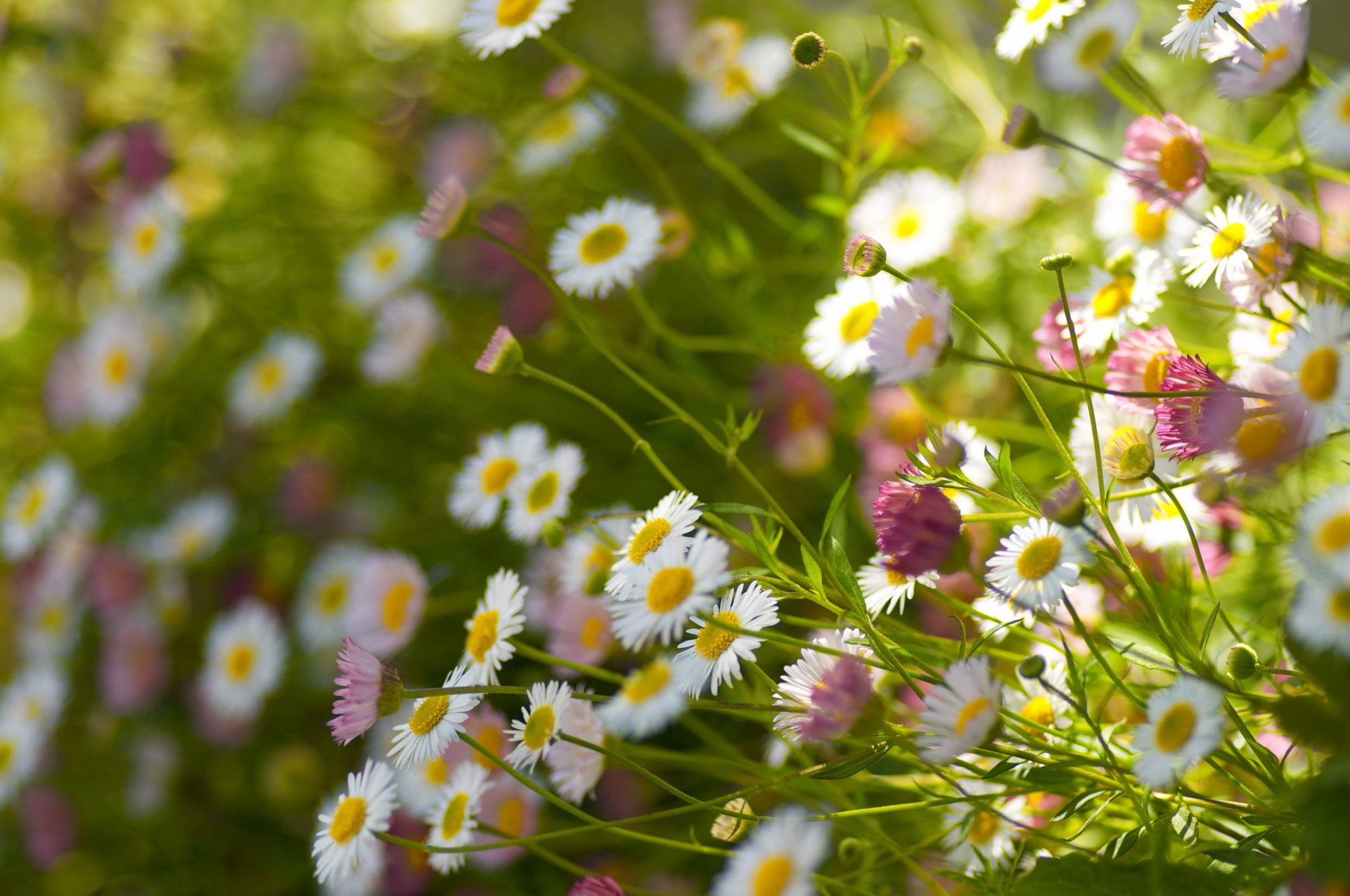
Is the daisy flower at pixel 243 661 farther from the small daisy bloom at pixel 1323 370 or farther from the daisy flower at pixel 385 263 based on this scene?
the small daisy bloom at pixel 1323 370

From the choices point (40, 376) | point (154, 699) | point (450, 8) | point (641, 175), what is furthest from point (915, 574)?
point (40, 376)

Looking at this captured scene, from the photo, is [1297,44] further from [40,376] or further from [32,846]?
[40,376]

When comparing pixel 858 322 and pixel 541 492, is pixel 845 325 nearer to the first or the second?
pixel 858 322

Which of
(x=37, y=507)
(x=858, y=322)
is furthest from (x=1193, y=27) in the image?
(x=37, y=507)

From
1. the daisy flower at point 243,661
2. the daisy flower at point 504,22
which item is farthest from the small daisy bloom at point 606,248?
the daisy flower at point 243,661

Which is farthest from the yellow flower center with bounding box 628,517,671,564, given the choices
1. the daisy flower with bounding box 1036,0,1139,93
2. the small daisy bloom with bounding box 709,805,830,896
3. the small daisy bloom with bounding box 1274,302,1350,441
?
the daisy flower with bounding box 1036,0,1139,93

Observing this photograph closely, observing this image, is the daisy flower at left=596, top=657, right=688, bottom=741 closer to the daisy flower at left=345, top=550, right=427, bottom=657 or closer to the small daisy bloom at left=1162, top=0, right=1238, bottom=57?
the daisy flower at left=345, top=550, right=427, bottom=657
